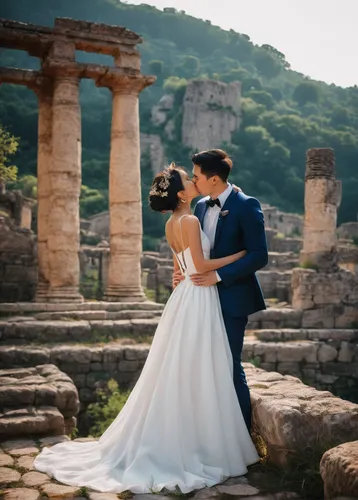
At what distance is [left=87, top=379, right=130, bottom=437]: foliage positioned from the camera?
8.30 m

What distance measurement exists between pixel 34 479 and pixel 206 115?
80328 mm

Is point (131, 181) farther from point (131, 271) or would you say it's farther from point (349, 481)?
point (349, 481)

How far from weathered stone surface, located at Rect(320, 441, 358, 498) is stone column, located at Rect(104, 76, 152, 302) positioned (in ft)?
35.9

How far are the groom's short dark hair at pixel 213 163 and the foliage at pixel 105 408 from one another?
4824 millimetres

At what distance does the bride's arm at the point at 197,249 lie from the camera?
4129 millimetres

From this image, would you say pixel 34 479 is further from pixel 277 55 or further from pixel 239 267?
pixel 277 55

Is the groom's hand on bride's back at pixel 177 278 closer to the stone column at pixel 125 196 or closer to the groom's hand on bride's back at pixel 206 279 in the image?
the groom's hand on bride's back at pixel 206 279

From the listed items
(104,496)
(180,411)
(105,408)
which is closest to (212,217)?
(180,411)

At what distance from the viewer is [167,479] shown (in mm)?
3670

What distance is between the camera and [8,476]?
404cm

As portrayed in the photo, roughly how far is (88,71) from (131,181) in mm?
2731

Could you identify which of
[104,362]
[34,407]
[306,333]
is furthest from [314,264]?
[34,407]

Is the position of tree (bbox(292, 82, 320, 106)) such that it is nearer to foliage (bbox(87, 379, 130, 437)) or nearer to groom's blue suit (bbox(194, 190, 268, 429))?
foliage (bbox(87, 379, 130, 437))

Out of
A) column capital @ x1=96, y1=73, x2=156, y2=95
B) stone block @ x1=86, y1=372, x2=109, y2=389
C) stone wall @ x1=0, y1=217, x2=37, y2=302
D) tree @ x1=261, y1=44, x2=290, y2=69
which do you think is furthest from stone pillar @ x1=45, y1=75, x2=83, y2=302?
tree @ x1=261, y1=44, x2=290, y2=69
